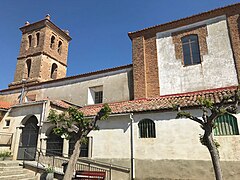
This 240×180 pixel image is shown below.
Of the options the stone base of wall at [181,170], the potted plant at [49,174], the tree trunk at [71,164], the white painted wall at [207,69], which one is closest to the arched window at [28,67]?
the potted plant at [49,174]

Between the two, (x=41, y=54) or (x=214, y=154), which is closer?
(x=214, y=154)

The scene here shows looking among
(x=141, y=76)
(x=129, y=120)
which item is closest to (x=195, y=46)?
(x=141, y=76)

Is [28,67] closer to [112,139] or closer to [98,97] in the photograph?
[98,97]

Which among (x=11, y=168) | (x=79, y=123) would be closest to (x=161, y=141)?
(x=79, y=123)

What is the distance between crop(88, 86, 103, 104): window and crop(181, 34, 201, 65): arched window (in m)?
8.03

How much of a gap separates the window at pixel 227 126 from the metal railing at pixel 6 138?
1485 cm

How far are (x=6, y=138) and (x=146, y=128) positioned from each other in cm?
1120

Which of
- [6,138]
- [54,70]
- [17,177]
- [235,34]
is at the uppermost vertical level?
[54,70]

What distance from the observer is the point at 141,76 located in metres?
15.8

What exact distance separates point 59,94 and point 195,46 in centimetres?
1356

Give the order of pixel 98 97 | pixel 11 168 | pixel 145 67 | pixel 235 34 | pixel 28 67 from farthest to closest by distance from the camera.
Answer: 1. pixel 28 67
2. pixel 98 97
3. pixel 145 67
4. pixel 235 34
5. pixel 11 168

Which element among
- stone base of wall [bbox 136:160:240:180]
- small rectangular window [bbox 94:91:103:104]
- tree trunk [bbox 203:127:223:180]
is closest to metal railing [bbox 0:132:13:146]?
small rectangular window [bbox 94:91:103:104]

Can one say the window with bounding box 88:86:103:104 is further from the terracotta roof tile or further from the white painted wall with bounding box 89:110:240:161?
the white painted wall with bounding box 89:110:240:161

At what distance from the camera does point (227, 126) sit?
10.2 m
